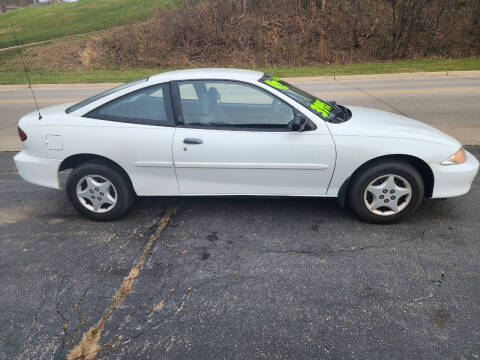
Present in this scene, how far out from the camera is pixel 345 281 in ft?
10.3

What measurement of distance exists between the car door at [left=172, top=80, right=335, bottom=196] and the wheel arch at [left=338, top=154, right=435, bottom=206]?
0.61 ft

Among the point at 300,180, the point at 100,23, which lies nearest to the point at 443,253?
the point at 300,180

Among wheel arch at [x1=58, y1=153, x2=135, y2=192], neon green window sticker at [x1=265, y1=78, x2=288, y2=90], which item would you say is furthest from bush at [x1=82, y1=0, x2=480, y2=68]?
wheel arch at [x1=58, y1=153, x2=135, y2=192]

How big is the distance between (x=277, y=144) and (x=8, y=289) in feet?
8.44

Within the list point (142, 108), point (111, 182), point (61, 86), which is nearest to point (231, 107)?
point (142, 108)

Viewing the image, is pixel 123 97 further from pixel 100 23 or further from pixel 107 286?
pixel 100 23

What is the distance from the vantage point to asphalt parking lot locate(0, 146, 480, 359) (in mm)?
2566

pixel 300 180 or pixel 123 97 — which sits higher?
pixel 123 97

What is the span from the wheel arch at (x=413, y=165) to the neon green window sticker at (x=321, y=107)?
63 cm

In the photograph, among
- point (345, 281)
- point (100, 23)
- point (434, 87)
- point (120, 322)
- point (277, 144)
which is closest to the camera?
point (120, 322)

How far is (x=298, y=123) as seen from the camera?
146 inches

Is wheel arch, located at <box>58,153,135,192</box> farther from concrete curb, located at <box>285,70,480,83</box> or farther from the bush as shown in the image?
the bush

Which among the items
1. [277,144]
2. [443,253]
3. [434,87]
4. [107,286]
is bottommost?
[434,87]

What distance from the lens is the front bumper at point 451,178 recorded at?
12.6 ft
